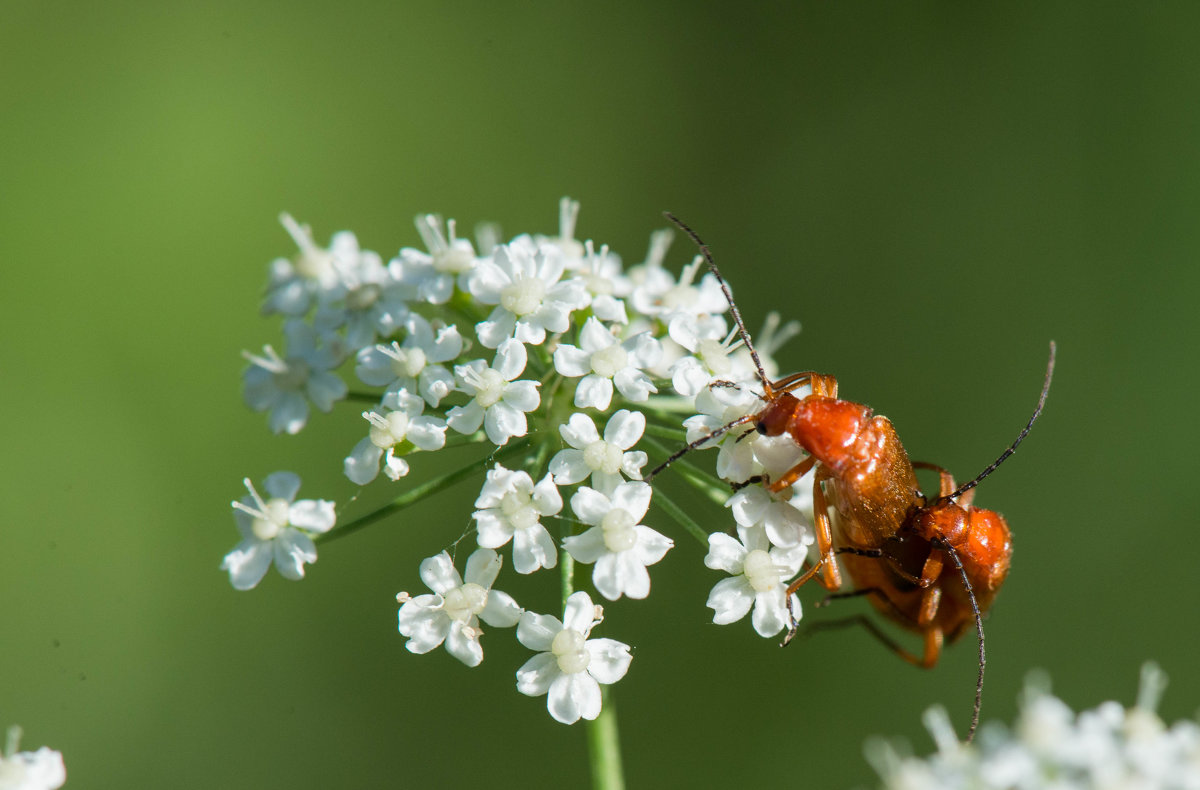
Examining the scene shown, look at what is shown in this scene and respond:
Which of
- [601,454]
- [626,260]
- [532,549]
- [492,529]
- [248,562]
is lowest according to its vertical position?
[532,549]

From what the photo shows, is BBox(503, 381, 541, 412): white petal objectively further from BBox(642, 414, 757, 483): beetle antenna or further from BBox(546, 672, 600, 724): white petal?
BBox(546, 672, 600, 724): white petal

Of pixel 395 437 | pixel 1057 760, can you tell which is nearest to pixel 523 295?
pixel 395 437

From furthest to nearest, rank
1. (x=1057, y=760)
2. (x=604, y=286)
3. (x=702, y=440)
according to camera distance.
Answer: (x=604, y=286) < (x=702, y=440) < (x=1057, y=760)

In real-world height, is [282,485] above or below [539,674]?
above

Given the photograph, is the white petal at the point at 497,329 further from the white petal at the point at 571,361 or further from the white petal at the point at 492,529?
the white petal at the point at 492,529

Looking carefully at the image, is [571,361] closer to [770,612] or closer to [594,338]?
[594,338]

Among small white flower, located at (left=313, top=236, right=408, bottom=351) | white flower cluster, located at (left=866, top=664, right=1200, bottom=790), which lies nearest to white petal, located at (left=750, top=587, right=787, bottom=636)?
white flower cluster, located at (left=866, top=664, right=1200, bottom=790)

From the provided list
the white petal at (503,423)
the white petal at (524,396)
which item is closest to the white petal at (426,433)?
the white petal at (503,423)
